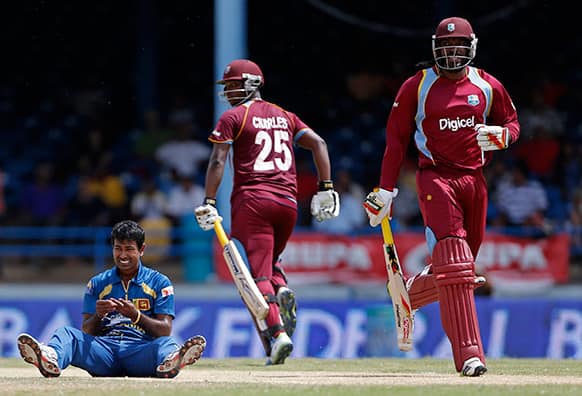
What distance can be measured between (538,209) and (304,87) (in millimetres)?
6267

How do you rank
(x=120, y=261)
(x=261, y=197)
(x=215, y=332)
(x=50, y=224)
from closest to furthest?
1. (x=120, y=261)
2. (x=261, y=197)
3. (x=215, y=332)
4. (x=50, y=224)

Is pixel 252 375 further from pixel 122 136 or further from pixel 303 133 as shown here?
pixel 122 136

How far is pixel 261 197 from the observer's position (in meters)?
10.2

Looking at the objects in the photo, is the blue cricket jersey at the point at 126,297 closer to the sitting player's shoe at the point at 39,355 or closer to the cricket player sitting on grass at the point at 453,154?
the sitting player's shoe at the point at 39,355

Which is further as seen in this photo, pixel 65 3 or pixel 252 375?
pixel 65 3

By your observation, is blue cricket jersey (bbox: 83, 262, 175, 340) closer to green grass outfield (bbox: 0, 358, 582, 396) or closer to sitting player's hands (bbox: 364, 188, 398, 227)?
green grass outfield (bbox: 0, 358, 582, 396)

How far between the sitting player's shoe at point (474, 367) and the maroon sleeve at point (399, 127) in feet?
4.30

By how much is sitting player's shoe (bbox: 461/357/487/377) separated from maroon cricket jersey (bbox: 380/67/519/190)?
1.28m

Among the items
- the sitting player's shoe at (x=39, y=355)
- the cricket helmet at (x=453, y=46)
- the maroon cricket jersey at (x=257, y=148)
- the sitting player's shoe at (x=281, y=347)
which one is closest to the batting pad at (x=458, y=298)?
the cricket helmet at (x=453, y=46)

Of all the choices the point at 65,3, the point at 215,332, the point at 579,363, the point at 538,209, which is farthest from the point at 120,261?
the point at 65,3

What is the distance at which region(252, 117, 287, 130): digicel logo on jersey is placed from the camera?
33.9 ft

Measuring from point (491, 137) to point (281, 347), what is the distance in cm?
226

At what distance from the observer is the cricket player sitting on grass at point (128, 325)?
8477 millimetres

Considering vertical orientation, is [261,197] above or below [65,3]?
below
